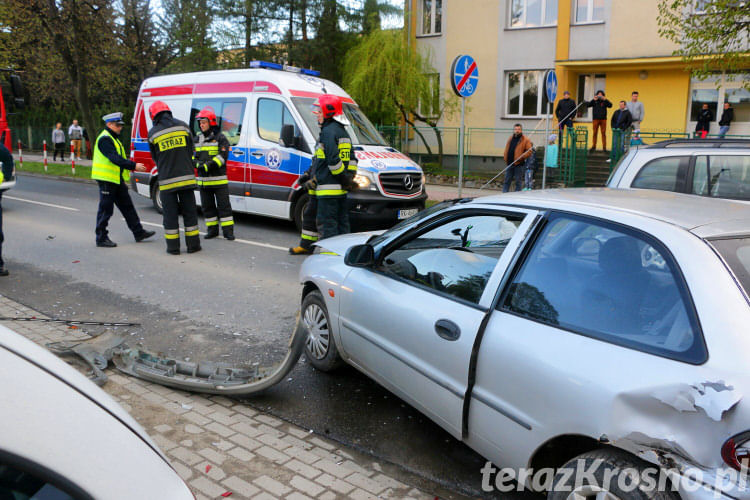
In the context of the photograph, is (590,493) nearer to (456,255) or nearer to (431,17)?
(456,255)

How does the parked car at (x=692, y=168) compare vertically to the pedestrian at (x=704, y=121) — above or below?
below

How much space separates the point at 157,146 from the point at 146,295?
275cm

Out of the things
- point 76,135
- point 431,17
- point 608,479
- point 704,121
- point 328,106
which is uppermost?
point 431,17

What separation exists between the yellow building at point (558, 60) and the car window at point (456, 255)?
59.4 feet

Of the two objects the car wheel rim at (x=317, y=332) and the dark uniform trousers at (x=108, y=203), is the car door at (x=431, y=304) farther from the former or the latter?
→ the dark uniform trousers at (x=108, y=203)

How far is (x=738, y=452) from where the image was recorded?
2.04 metres

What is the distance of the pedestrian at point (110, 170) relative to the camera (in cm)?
912

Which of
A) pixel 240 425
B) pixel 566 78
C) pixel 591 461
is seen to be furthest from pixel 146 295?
pixel 566 78

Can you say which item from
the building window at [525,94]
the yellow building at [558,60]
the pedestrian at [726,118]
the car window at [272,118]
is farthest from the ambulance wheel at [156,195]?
the pedestrian at [726,118]

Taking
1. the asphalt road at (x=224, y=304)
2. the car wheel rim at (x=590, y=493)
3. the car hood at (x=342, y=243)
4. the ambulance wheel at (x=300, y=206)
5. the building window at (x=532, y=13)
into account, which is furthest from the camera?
the building window at (x=532, y=13)

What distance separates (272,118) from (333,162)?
9.54 ft

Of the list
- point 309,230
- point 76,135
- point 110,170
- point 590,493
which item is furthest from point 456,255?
point 76,135

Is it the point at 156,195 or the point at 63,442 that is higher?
the point at 63,442

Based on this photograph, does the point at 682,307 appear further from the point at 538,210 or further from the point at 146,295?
the point at 146,295
